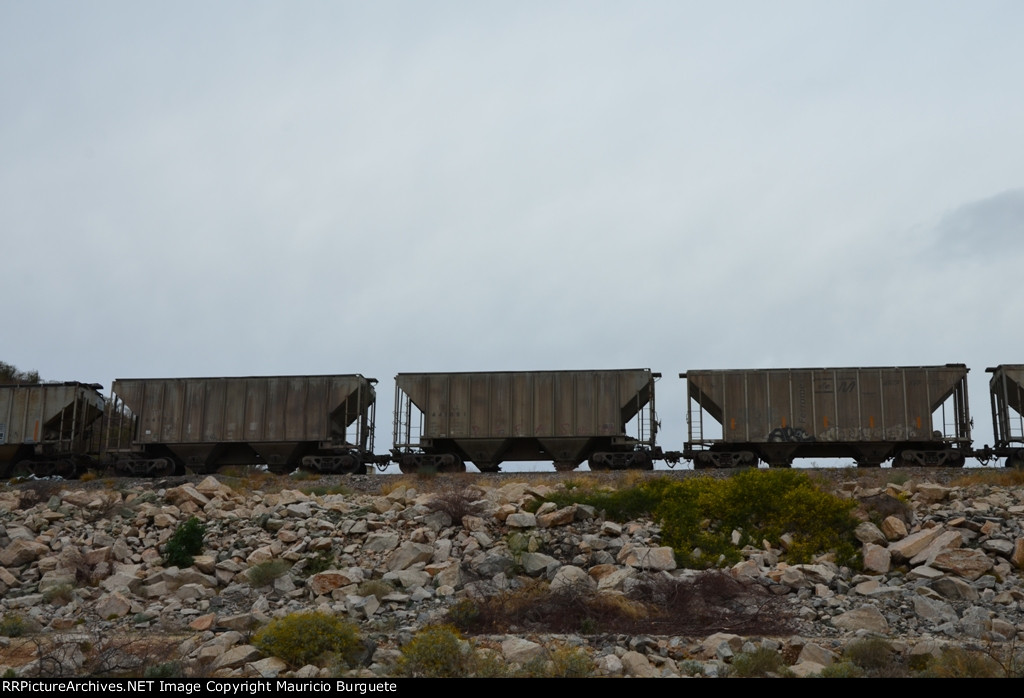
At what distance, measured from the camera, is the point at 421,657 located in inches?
416

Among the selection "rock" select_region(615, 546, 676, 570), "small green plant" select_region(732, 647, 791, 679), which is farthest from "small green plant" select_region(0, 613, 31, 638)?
"small green plant" select_region(732, 647, 791, 679)

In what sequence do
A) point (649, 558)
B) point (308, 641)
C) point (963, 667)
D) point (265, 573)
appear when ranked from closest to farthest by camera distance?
point (963, 667)
point (308, 641)
point (649, 558)
point (265, 573)

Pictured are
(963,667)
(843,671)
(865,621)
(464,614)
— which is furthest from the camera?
(464,614)

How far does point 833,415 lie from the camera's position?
26.2 metres

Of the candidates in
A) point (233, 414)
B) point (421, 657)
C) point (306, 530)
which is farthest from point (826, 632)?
point (233, 414)

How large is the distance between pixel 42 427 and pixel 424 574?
62.5 ft

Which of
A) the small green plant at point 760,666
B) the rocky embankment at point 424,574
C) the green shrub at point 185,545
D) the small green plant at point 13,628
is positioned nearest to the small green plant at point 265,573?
the rocky embankment at point 424,574

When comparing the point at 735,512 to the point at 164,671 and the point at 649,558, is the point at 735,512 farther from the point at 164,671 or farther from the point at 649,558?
the point at 164,671

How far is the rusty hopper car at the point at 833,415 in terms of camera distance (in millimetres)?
25781

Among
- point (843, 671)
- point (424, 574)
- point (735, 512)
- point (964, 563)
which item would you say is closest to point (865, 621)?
point (843, 671)

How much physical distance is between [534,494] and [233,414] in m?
13.3

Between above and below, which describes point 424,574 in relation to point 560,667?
above

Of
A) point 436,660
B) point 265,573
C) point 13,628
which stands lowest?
point 13,628

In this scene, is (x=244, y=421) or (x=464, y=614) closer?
(x=464, y=614)
